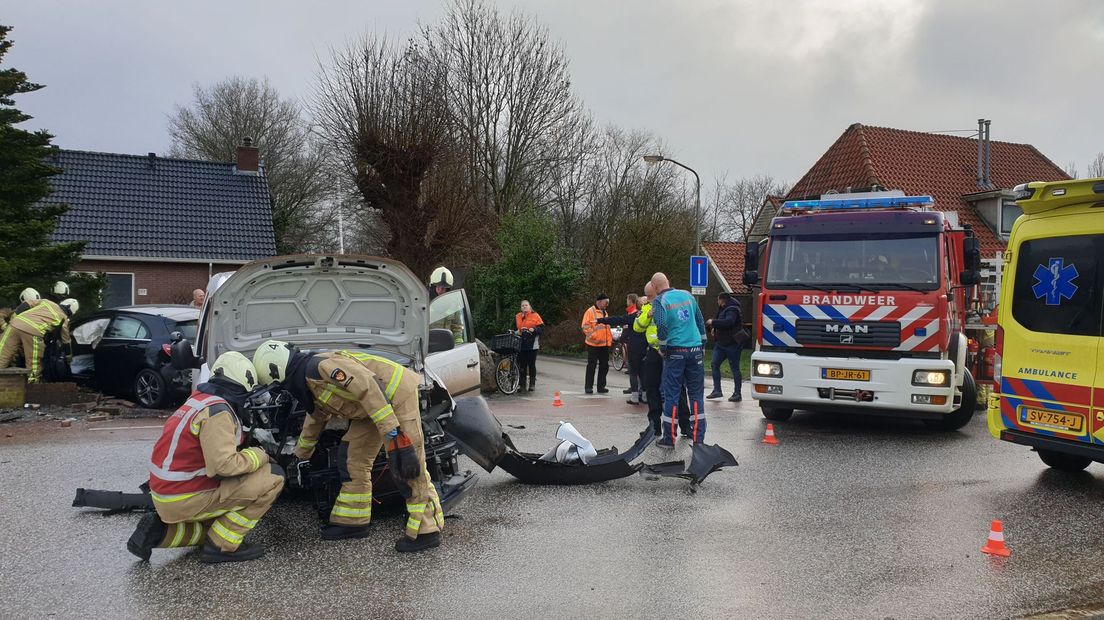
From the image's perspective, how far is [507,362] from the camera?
15.0 meters

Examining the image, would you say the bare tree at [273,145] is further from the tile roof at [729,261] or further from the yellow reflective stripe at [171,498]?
the yellow reflective stripe at [171,498]

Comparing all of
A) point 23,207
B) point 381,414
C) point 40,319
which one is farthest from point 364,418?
point 23,207

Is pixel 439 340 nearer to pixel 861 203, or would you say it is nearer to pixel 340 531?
pixel 340 531

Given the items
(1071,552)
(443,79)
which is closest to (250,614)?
(1071,552)

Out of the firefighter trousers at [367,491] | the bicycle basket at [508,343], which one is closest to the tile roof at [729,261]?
the bicycle basket at [508,343]

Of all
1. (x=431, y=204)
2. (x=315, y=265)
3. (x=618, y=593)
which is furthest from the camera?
(x=431, y=204)

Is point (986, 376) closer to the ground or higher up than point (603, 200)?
closer to the ground

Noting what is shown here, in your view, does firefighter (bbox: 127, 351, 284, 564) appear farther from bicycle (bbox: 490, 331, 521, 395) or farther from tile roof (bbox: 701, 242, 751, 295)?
tile roof (bbox: 701, 242, 751, 295)

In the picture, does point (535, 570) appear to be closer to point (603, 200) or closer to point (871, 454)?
point (871, 454)

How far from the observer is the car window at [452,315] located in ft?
35.1

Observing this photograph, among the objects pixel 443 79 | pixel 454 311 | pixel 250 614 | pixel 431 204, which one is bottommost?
pixel 250 614

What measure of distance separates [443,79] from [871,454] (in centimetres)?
1867

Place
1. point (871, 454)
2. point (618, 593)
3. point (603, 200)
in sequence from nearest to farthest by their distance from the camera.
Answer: point (618, 593)
point (871, 454)
point (603, 200)

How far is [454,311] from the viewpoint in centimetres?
1093
